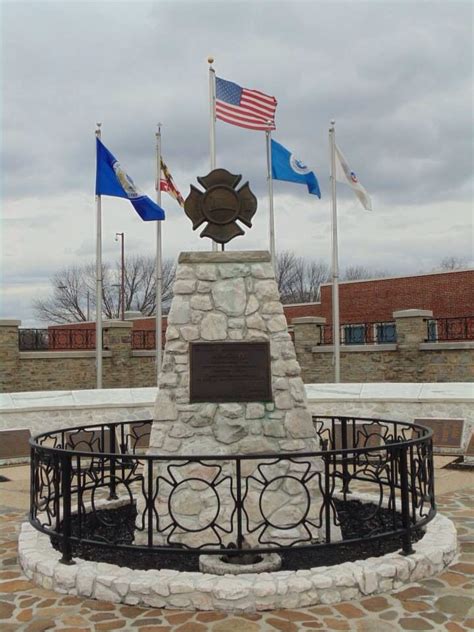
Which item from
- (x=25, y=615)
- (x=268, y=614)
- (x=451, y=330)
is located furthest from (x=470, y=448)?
(x=451, y=330)

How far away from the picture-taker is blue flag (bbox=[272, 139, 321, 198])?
16.0 metres

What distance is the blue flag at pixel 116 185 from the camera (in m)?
15.5

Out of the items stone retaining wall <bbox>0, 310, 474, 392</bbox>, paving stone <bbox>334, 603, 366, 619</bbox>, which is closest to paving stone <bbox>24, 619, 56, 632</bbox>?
paving stone <bbox>334, 603, 366, 619</bbox>

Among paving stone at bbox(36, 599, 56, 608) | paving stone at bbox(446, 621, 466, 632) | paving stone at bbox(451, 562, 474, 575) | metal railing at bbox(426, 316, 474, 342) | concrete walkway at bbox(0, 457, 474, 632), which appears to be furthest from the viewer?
metal railing at bbox(426, 316, 474, 342)

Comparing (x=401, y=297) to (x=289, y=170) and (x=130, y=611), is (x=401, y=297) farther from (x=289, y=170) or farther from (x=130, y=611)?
(x=130, y=611)

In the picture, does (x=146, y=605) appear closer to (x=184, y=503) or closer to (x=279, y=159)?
(x=184, y=503)

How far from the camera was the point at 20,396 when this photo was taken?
38.1ft

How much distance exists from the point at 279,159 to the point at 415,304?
14.9 meters

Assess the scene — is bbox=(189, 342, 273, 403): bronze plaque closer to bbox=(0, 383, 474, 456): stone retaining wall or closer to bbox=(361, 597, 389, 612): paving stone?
bbox=(361, 597, 389, 612): paving stone

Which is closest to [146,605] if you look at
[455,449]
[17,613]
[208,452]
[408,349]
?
[17,613]

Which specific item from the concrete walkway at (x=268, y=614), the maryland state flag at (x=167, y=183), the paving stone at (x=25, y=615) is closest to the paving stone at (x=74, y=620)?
the concrete walkway at (x=268, y=614)

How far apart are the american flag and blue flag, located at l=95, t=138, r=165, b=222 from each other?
316 cm

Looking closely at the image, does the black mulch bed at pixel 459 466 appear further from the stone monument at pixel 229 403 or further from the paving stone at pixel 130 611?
the paving stone at pixel 130 611

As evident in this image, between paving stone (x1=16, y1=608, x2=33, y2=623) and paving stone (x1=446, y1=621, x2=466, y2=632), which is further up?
paving stone (x1=446, y1=621, x2=466, y2=632)
